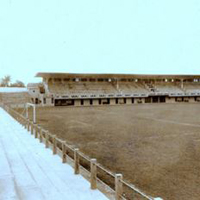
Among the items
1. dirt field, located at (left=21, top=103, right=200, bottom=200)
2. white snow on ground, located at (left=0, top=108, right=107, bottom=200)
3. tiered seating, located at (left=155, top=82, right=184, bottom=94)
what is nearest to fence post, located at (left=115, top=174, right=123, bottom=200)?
white snow on ground, located at (left=0, top=108, right=107, bottom=200)

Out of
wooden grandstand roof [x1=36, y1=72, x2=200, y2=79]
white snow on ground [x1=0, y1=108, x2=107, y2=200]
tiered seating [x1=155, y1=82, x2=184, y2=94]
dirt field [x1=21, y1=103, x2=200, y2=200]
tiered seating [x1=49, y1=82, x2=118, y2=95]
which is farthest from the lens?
tiered seating [x1=155, y1=82, x2=184, y2=94]

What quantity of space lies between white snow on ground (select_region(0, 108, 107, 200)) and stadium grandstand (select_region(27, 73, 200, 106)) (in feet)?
104

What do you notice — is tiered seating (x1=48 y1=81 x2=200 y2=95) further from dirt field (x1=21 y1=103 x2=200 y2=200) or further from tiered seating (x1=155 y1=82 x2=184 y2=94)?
dirt field (x1=21 y1=103 x2=200 y2=200)

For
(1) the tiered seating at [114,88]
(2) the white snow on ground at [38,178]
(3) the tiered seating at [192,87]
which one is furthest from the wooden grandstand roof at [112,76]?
(2) the white snow on ground at [38,178]

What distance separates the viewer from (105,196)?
16.3 ft

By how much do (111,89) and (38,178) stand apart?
40605 millimetres

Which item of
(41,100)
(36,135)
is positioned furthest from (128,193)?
(41,100)

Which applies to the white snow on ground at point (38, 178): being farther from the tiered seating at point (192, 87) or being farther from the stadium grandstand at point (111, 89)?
the tiered seating at point (192, 87)

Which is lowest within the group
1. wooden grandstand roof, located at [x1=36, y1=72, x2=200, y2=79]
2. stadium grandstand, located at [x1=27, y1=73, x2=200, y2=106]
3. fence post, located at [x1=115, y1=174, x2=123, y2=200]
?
fence post, located at [x1=115, y1=174, x2=123, y2=200]

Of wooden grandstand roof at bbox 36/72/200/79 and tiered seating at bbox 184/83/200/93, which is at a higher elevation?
wooden grandstand roof at bbox 36/72/200/79

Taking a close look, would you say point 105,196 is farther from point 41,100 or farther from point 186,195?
point 41,100

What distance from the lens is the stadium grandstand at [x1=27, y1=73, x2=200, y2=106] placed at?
135ft

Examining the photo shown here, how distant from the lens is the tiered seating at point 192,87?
50.7 metres

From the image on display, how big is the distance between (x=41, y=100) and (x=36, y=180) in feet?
113
